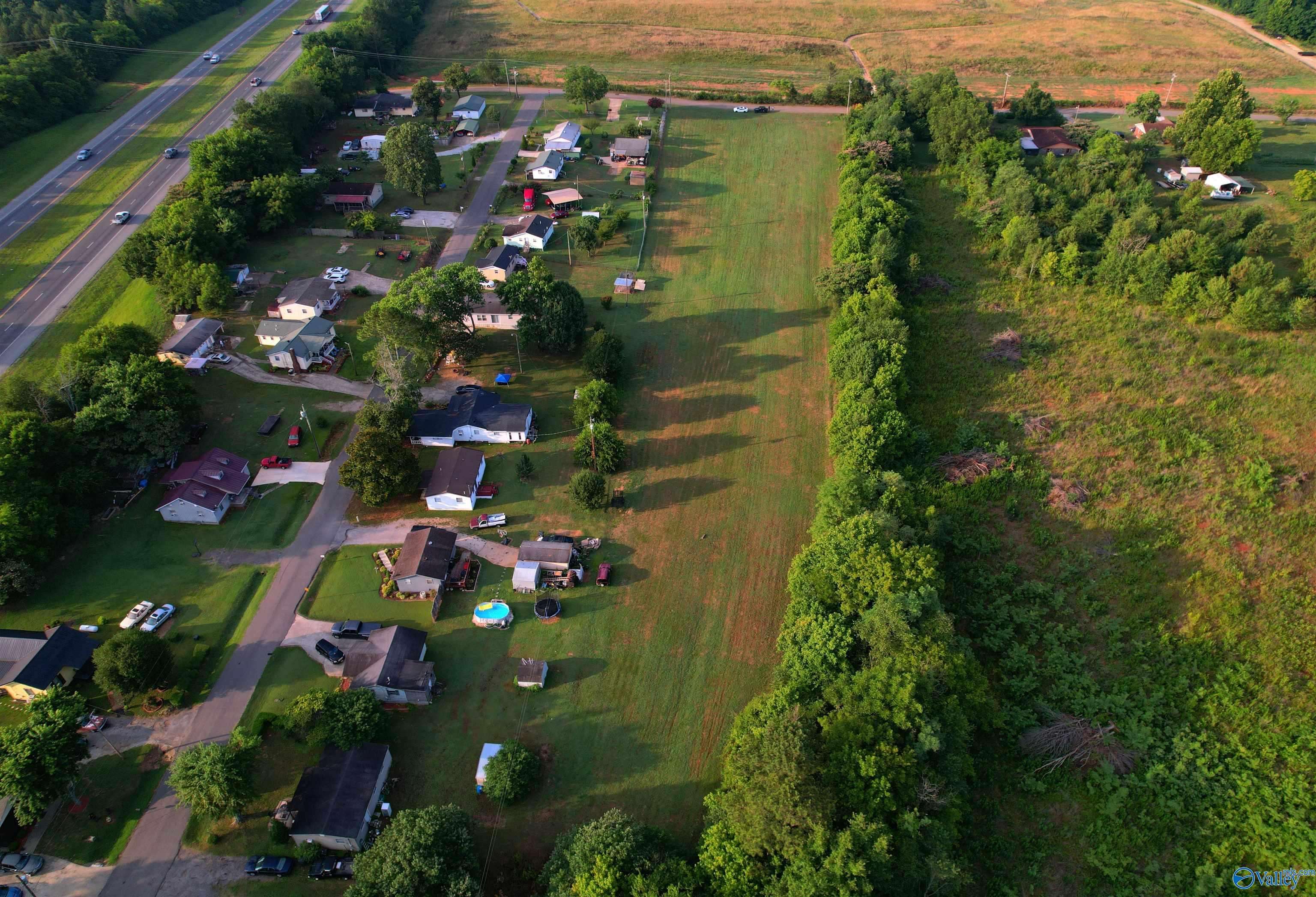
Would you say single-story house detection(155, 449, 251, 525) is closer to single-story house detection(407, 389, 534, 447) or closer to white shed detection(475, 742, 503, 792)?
single-story house detection(407, 389, 534, 447)

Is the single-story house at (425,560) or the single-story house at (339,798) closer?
the single-story house at (339,798)

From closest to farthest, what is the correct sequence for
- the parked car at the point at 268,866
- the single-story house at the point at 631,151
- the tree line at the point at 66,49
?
the parked car at the point at 268,866 < the tree line at the point at 66,49 < the single-story house at the point at 631,151

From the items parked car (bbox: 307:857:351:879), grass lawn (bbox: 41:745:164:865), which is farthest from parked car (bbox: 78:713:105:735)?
parked car (bbox: 307:857:351:879)

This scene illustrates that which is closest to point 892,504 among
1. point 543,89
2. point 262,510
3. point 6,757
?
point 262,510

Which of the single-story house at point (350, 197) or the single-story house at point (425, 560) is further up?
the single-story house at point (350, 197)

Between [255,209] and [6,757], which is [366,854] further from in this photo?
[255,209]

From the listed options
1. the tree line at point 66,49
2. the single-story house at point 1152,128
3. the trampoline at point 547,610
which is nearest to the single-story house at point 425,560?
the trampoline at point 547,610

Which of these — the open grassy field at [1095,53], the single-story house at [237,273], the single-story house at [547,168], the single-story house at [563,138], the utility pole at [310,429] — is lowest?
the utility pole at [310,429]

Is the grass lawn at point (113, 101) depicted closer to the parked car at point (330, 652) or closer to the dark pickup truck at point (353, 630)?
the dark pickup truck at point (353, 630)
